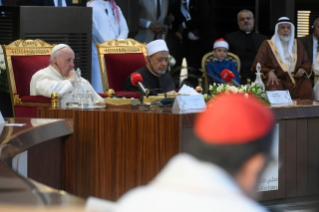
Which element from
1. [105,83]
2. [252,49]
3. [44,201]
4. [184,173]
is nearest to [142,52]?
[105,83]

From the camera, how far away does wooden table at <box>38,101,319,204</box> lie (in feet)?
A: 8.55

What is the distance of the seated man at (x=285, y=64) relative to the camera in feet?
19.3

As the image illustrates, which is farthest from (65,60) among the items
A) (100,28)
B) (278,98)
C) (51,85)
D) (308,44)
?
(308,44)

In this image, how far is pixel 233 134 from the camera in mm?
604

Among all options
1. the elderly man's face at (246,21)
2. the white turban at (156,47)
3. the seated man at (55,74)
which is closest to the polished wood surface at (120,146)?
the seated man at (55,74)

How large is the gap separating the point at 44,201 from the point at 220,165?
1.69 ft

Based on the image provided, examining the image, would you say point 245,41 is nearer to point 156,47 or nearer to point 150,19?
point 150,19

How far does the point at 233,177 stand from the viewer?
616 mm

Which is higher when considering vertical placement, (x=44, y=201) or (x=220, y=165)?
(x=220, y=165)

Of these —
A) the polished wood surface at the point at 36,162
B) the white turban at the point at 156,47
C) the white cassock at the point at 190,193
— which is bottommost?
the polished wood surface at the point at 36,162

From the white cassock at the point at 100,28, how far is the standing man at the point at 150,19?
2.85ft

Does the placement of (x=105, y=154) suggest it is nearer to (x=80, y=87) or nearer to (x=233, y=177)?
(x=80, y=87)

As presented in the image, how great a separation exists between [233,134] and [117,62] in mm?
4304

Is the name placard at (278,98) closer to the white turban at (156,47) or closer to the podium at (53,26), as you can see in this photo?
the white turban at (156,47)
